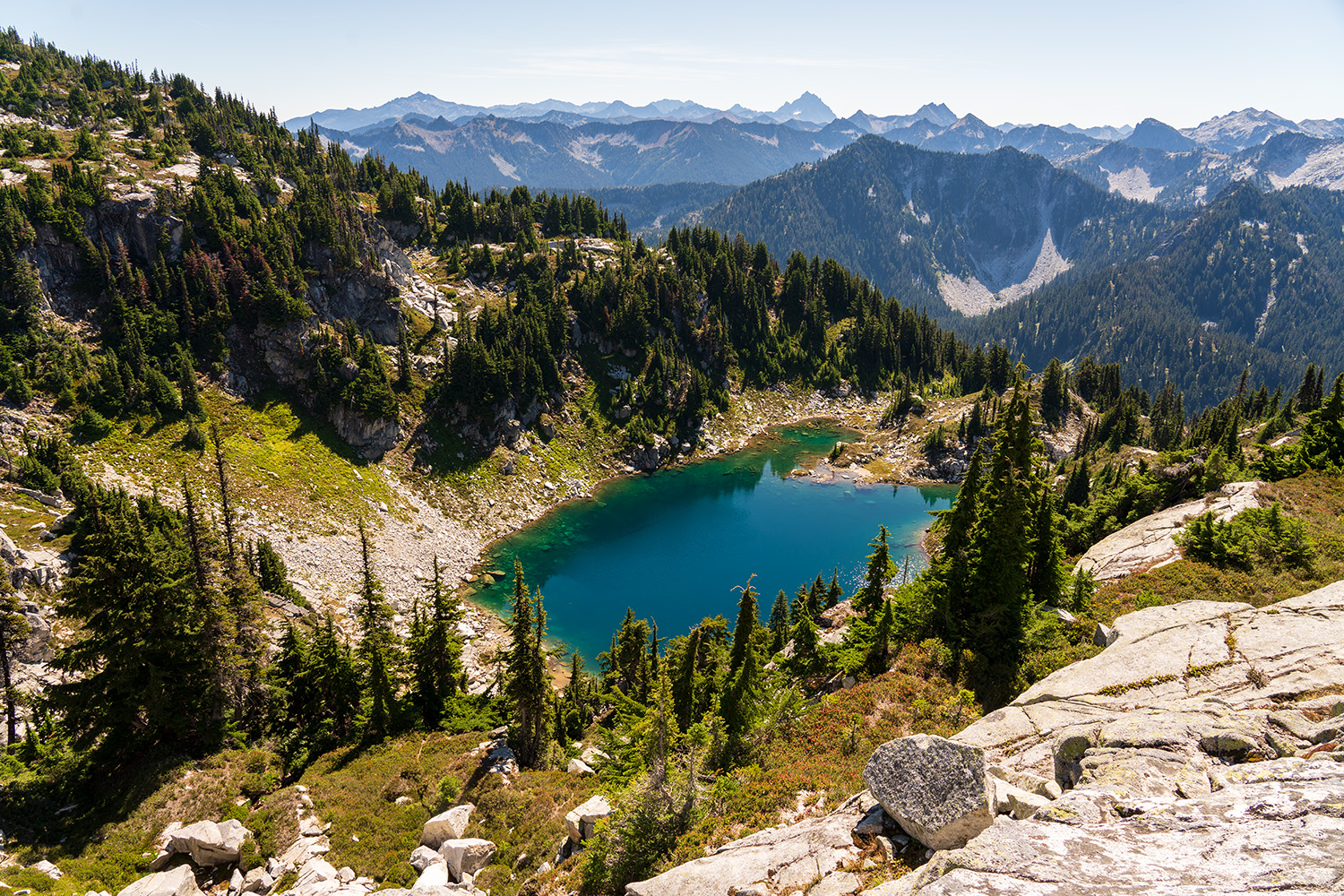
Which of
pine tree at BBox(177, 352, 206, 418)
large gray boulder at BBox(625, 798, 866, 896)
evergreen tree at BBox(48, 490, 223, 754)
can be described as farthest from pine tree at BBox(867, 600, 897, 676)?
pine tree at BBox(177, 352, 206, 418)

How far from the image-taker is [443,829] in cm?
2719

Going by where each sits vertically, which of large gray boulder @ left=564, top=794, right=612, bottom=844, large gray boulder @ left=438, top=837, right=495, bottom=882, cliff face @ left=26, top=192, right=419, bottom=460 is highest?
cliff face @ left=26, top=192, right=419, bottom=460

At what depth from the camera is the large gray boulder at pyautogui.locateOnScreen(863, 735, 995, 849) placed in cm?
1217

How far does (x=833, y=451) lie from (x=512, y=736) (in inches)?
3950

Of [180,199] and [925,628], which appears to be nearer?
[925,628]

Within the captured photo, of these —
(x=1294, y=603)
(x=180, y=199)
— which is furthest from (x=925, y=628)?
(x=180, y=199)

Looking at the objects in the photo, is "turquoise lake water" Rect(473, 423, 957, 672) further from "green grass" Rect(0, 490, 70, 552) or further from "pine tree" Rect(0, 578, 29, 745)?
"green grass" Rect(0, 490, 70, 552)

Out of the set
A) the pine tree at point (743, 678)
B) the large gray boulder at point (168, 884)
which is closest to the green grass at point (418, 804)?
the large gray boulder at point (168, 884)

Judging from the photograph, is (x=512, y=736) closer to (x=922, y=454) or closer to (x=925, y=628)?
(x=925, y=628)

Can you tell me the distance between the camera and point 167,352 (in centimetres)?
8350

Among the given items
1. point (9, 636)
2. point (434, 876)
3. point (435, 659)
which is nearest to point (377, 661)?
point (435, 659)

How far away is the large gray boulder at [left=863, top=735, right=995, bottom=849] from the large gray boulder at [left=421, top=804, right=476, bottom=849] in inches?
873

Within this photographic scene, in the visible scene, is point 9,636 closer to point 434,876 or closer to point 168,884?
point 168,884

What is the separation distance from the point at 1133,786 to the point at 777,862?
8.05 metres
